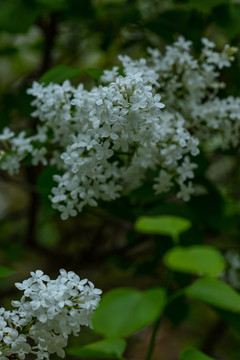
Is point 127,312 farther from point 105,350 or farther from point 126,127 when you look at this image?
point 126,127

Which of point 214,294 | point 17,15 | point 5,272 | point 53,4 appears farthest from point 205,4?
point 214,294

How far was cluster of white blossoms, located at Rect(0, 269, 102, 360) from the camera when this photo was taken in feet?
3.36

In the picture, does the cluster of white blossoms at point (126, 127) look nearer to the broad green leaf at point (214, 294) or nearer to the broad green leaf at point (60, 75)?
the broad green leaf at point (60, 75)

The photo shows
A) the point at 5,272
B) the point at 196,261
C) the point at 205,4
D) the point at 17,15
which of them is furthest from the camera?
the point at 17,15

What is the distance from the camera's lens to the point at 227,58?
1.73 m

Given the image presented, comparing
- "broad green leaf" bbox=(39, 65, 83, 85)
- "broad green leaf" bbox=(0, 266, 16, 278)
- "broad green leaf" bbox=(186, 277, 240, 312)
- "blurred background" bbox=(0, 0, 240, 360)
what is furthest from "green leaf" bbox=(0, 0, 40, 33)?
"broad green leaf" bbox=(186, 277, 240, 312)

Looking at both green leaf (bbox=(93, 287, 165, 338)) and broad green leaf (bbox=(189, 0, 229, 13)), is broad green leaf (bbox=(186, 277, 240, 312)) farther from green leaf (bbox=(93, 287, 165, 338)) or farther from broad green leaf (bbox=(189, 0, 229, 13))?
broad green leaf (bbox=(189, 0, 229, 13))

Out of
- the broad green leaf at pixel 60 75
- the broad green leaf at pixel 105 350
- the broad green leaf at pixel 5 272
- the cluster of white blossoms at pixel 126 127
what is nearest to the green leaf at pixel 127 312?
the broad green leaf at pixel 105 350

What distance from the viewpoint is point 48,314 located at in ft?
3.34

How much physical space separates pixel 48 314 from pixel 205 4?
1.22 metres

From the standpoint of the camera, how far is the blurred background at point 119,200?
1.84 meters

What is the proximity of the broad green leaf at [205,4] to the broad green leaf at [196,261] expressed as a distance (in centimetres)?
124

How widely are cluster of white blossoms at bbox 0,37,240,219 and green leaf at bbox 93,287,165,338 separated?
0.56 meters

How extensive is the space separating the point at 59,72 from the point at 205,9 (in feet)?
1.87
